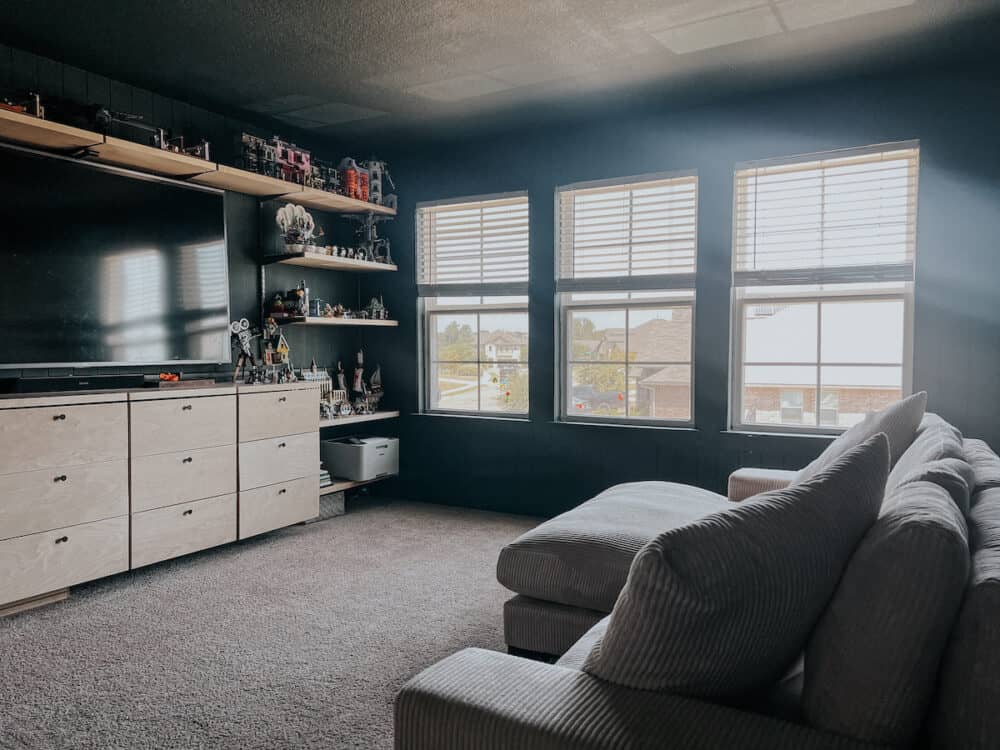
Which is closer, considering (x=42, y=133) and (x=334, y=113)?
(x=42, y=133)

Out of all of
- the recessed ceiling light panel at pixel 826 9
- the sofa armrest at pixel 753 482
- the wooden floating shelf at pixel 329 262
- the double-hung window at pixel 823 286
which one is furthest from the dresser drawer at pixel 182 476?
the recessed ceiling light panel at pixel 826 9

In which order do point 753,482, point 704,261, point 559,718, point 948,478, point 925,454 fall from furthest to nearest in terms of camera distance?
point 704,261 → point 753,482 → point 925,454 → point 948,478 → point 559,718

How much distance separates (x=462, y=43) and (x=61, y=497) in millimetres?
2600

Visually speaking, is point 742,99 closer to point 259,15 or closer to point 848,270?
point 848,270

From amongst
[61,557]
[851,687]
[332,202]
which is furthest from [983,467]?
[332,202]

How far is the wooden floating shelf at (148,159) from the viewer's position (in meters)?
3.22

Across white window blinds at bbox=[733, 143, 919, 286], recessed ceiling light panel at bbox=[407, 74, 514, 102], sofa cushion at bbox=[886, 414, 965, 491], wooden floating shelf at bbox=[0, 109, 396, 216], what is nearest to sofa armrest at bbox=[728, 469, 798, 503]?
sofa cushion at bbox=[886, 414, 965, 491]

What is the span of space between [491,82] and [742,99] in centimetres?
140

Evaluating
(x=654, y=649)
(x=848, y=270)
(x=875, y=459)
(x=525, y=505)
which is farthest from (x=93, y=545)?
(x=848, y=270)

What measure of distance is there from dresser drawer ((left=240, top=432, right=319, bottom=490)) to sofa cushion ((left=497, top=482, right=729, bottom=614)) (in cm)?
189

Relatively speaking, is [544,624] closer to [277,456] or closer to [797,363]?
[277,456]

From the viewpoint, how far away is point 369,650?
2469 millimetres

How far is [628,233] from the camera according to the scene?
4277 millimetres

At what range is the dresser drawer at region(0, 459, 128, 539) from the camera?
273cm
